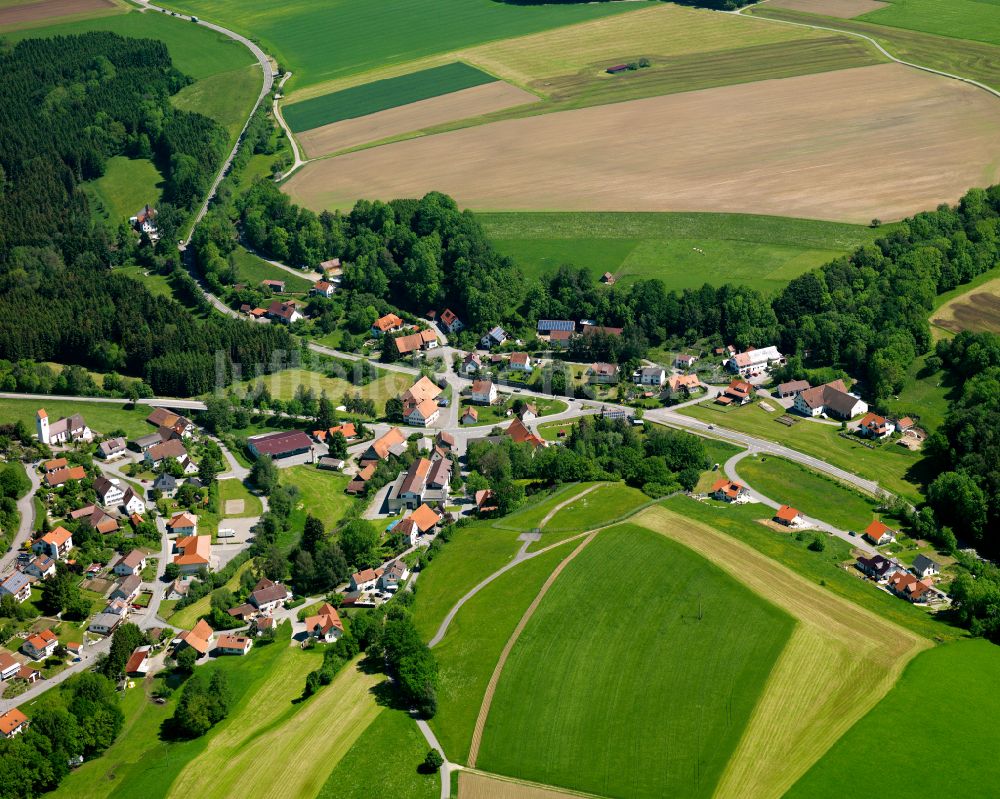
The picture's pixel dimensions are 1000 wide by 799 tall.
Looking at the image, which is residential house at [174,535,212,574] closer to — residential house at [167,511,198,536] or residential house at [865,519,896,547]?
residential house at [167,511,198,536]

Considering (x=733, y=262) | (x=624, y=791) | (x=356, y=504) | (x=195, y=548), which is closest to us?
(x=624, y=791)

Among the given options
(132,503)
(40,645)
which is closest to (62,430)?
(132,503)

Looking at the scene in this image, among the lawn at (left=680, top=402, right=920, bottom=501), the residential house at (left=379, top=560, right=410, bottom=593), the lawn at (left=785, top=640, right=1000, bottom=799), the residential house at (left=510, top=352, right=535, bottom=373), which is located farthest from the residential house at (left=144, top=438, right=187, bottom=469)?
the lawn at (left=785, top=640, right=1000, bottom=799)

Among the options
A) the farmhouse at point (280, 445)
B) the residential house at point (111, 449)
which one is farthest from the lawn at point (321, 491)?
the residential house at point (111, 449)

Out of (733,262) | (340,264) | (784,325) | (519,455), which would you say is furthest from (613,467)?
(340,264)

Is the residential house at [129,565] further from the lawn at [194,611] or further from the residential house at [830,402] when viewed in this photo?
the residential house at [830,402]

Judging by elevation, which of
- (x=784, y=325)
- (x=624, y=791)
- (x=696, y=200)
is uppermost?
(x=696, y=200)

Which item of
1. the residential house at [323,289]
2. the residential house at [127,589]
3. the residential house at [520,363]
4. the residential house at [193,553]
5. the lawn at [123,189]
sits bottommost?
the residential house at [127,589]

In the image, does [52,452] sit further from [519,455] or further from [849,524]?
[849,524]
